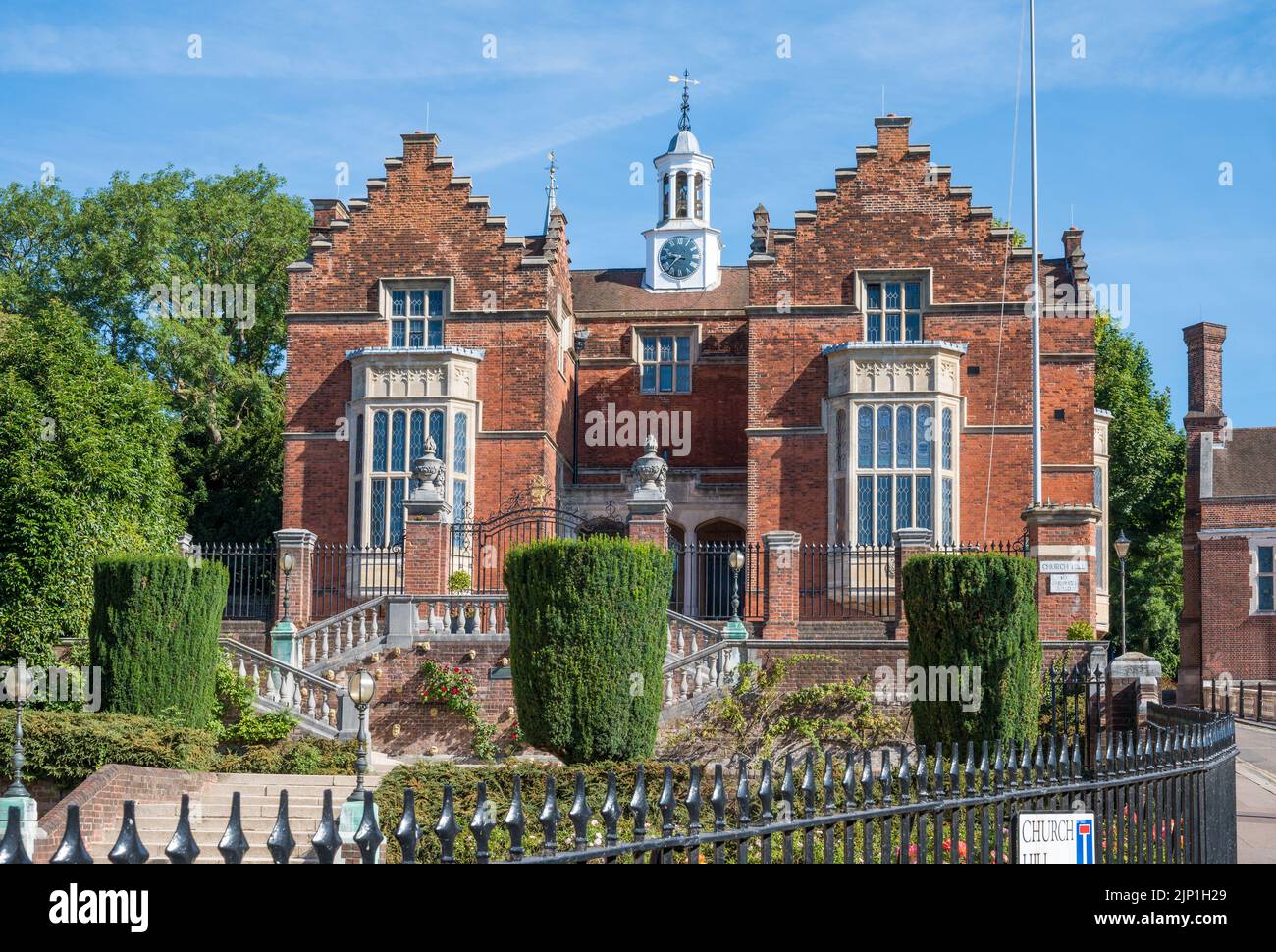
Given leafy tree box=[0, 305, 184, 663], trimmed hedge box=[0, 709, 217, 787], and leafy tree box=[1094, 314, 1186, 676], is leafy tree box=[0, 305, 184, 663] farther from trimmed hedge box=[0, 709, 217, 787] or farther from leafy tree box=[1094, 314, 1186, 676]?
leafy tree box=[1094, 314, 1186, 676]

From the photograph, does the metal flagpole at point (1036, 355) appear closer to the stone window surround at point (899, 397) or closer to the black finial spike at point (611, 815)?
the stone window surround at point (899, 397)

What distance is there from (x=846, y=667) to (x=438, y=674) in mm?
6308

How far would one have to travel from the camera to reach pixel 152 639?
70.7ft

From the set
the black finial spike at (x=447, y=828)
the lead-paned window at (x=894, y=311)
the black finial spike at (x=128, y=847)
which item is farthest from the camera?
the lead-paned window at (x=894, y=311)

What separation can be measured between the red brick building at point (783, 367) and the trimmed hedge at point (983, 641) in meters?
9.90

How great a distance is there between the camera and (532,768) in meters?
19.0

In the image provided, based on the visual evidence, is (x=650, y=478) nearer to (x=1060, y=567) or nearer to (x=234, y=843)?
(x=1060, y=567)

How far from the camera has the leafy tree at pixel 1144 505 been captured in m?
46.9

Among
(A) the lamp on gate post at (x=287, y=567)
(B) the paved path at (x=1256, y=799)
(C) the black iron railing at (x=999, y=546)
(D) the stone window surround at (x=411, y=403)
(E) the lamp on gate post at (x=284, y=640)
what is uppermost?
(D) the stone window surround at (x=411, y=403)

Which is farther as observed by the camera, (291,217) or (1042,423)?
(291,217)

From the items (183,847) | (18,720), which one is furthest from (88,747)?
(183,847)

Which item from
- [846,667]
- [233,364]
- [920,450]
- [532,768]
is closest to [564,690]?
[532,768]

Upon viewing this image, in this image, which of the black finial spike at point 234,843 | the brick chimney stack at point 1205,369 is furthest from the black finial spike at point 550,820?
the brick chimney stack at point 1205,369
